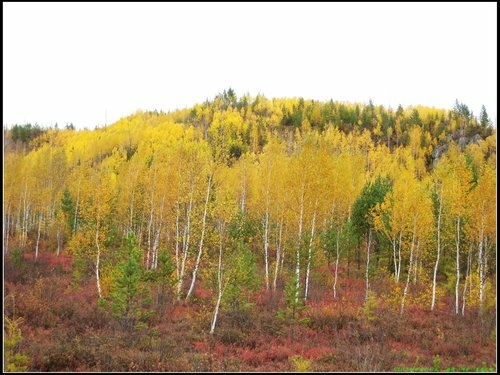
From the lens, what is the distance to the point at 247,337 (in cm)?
1653

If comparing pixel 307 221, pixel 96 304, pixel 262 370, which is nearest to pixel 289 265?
pixel 307 221

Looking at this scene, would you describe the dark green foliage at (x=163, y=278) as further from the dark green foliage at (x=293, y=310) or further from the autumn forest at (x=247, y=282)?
the dark green foliage at (x=293, y=310)

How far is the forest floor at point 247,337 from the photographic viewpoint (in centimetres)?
1330

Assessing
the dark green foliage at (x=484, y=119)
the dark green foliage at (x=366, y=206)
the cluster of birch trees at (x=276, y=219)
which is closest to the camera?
the cluster of birch trees at (x=276, y=219)

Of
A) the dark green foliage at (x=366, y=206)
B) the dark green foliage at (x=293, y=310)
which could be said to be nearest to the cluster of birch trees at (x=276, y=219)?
the dark green foliage at (x=366, y=206)

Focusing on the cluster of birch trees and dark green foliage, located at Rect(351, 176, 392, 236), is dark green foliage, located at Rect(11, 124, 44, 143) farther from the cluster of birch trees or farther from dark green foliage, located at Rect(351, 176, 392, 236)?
dark green foliage, located at Rect(351, 176, 392, 236)

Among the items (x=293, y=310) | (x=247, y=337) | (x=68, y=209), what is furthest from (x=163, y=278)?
(x=68, y=209)

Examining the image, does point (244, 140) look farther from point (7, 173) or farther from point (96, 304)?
point (96, 304)

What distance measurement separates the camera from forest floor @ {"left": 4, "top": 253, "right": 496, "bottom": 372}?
13297 mm

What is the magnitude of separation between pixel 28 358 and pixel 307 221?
15587 mm

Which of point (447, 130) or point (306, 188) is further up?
point (447, 130)

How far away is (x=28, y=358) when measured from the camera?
1255cm

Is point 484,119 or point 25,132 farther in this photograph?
point 25,132

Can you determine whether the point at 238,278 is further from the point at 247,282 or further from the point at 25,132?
the point at 25,132
